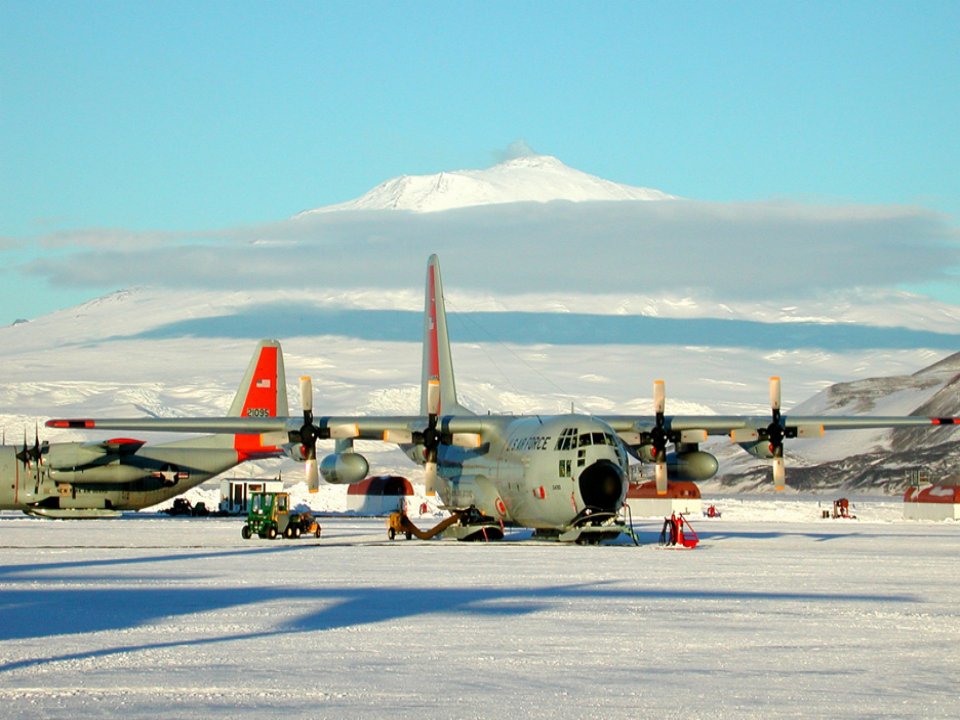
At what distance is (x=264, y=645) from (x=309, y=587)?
7894mm

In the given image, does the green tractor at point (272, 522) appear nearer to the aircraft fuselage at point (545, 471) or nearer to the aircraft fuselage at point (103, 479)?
the aircraft fuselage at point (545, 471)

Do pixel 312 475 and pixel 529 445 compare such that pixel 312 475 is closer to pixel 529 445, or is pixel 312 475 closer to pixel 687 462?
pixel 529 445

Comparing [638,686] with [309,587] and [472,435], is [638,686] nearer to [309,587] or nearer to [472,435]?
[309,587]

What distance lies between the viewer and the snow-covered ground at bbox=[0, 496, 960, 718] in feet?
42.2

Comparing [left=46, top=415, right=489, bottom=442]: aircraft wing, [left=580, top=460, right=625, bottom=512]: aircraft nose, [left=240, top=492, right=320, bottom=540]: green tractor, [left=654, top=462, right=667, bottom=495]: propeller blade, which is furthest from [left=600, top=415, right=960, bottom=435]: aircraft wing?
[left=240, top=492, right=320, bottom=540]: green tractor

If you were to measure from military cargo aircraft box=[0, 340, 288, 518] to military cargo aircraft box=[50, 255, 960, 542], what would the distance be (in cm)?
1842

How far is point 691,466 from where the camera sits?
43.6 m

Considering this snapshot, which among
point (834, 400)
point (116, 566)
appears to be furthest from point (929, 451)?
point (116, 566)

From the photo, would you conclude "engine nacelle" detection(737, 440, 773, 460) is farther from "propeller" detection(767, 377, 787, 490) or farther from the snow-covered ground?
the snow-covered ground

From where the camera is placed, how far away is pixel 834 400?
640 feet

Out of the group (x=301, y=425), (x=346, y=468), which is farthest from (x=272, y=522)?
(x=301, y=425)

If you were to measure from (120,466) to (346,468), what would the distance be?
2332cm

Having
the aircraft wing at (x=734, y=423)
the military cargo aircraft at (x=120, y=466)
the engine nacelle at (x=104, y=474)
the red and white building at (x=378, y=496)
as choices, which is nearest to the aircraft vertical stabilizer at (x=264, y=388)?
the military cargo aircraft at (x=120, y=466)

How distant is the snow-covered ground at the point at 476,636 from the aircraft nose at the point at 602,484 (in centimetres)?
349
